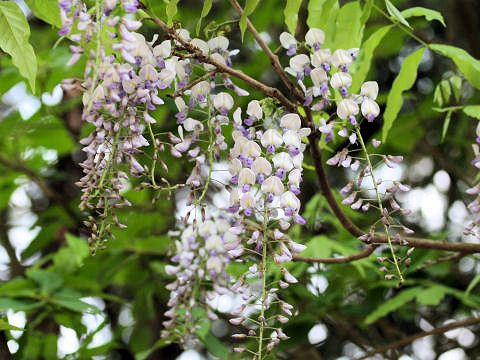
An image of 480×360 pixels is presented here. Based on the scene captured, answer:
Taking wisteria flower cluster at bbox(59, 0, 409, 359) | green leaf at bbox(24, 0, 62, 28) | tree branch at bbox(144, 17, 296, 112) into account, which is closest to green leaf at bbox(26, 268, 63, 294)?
wisteria flower cluster at bbox(59, 0, 409, 359)

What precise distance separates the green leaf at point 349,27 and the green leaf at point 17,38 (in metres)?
0.60

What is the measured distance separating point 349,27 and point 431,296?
0.88 metres

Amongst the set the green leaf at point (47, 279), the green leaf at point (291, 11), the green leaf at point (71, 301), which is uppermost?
the green leaf at point (291, 11)

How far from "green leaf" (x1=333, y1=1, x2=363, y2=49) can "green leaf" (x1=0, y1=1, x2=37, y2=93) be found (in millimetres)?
599

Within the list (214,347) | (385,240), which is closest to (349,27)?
(385,240)

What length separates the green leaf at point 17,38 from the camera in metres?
1.00

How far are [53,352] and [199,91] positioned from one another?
49.8 inches

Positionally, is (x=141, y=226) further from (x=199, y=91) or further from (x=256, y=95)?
(x=199, y=91)

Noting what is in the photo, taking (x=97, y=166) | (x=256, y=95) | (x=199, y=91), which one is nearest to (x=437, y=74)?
(x=256, y=95)

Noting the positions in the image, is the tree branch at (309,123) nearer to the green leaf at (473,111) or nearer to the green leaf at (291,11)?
the green leaf at (291,11)

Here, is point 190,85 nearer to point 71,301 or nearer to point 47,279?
point 71,301

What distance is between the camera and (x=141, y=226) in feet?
6.76

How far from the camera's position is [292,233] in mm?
1946

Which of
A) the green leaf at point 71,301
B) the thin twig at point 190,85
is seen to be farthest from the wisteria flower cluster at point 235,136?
the green leaf at point 71,301
